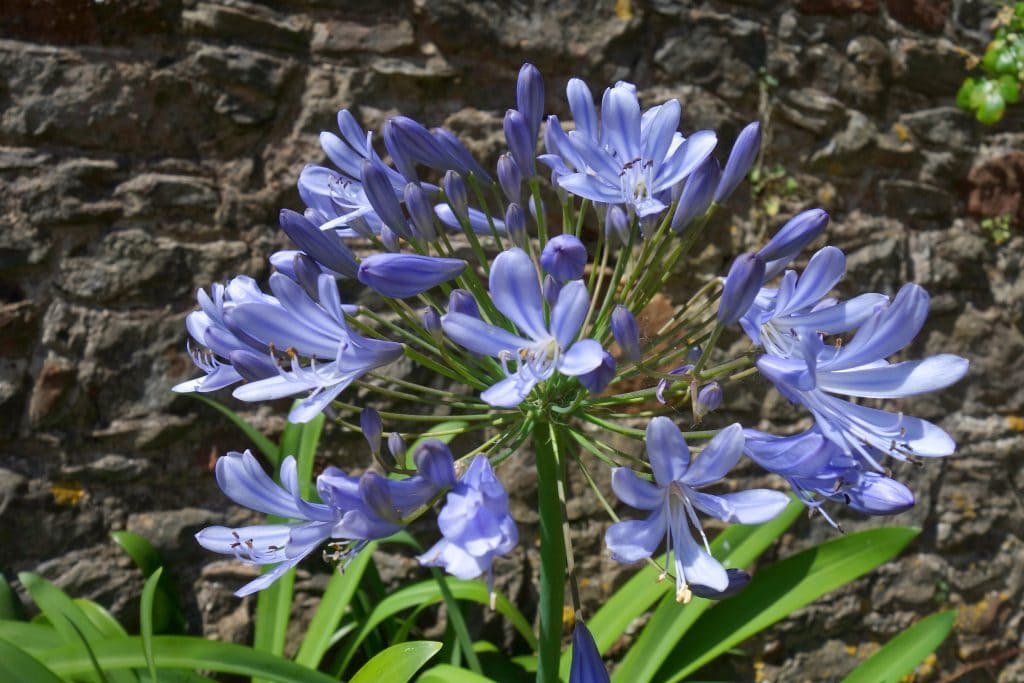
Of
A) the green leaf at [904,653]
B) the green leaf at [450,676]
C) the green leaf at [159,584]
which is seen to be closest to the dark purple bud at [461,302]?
the green leaf at [450,676]

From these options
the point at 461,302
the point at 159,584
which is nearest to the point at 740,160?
the point at 461,302

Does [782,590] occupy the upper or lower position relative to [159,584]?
upper

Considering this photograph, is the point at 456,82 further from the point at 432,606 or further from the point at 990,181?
the point at 990,181

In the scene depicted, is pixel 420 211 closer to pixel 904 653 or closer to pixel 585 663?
pixel 585 663

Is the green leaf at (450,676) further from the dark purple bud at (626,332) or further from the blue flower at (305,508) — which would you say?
the dark purple bud at (626,332)

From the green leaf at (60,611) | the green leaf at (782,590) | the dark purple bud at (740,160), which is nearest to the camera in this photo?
the dark purple bud at (740,160)

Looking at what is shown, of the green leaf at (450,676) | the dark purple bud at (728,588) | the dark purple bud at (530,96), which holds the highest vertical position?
the dark purple bud at (530,96)

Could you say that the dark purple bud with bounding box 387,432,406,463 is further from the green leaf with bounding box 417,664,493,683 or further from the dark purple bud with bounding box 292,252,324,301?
the green leaf with bounding box 417,664,493,683
